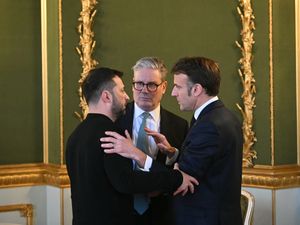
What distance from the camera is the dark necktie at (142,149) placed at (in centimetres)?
267

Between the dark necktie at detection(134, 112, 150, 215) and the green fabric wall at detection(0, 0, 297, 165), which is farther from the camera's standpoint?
the green fabric wall at detection(0, 0, 297, 165)

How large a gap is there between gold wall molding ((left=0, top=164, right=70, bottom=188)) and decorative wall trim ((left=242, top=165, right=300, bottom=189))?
1.51m

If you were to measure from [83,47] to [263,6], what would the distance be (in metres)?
1.51

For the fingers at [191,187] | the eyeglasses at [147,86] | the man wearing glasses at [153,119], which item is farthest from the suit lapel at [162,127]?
the fingers at [191,187]

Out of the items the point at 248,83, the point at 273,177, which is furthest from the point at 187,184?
the point at 248,83

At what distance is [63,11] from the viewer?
4.62m

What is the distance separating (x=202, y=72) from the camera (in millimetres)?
2508

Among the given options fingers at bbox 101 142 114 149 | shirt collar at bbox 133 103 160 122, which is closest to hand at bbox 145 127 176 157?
shirt collar at bbox 133 103 160 122

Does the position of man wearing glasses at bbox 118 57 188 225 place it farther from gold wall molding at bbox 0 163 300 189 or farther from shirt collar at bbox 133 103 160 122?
gold wall molding at bbox 0 163 300 189

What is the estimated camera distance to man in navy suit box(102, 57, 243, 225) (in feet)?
7.94

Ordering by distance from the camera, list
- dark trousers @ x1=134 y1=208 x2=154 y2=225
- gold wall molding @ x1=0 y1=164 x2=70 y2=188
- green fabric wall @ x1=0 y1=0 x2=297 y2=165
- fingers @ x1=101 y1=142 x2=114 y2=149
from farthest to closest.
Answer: gold wall molding @ x1=0 y1=164 x2=70 y2=188 → green fabric wall @ x1=0 y1=0 x2=297 y2=165 → dark trousers @ x1=134 y1=208 x2=154 y2=225 → fingers @ x1=101 y1=142 x2=114 y2=149

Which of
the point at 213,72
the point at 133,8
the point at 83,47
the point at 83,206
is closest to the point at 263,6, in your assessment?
the point at 133,8

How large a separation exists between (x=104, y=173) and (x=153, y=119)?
0.73 metres

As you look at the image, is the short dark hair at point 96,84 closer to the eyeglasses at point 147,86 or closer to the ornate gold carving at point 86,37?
the eyeglasses at point 147,86
